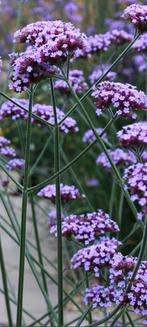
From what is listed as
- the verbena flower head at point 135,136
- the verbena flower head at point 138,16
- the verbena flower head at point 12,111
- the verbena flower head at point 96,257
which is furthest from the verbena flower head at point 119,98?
the verbena flower head at point 12,111

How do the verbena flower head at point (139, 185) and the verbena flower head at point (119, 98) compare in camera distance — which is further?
the verbena flower head at point (119, 98)

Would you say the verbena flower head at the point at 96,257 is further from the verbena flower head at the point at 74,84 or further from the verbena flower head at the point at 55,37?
the verbena flower head at the point at 74,84

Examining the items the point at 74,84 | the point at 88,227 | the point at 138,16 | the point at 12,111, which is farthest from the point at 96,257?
the point at 74,84

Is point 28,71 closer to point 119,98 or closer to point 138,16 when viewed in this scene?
point 119,98

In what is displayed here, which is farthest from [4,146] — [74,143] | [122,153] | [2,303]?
[74,143]

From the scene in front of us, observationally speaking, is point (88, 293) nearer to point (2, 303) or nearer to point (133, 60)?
point (2, 303)
